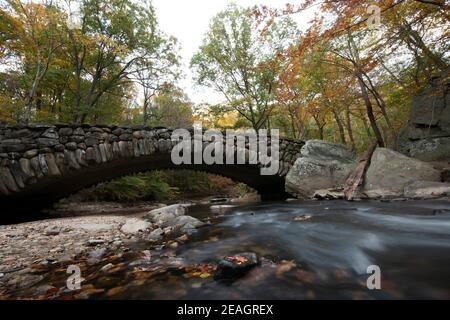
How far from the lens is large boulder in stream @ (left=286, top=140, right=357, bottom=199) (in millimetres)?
7570

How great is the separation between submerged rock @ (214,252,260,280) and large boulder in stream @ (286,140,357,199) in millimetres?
5896

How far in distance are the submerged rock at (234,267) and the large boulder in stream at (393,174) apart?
5.24 meters

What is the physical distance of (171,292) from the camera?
180 centimetres

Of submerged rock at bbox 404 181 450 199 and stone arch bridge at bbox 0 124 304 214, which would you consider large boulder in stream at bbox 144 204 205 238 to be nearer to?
stone arch bridge at bbox 0 124 304 214

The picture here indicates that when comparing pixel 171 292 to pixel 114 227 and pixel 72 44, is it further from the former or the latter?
pixel 72 44

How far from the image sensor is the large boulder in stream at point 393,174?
5.82 metres

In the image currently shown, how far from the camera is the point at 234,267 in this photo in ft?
6.59

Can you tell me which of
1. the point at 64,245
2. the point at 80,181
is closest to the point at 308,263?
the point at 64,245

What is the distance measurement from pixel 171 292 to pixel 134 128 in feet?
17.8
